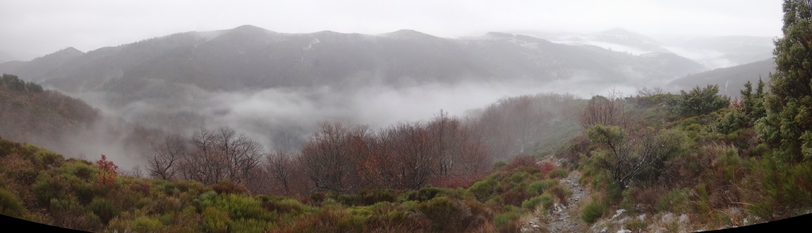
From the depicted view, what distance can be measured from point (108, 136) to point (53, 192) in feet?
45.7

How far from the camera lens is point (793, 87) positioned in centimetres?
395

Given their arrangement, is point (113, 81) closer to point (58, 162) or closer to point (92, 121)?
point (92, 121)

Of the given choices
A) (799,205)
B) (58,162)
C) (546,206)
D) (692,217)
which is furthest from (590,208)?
(58,162)

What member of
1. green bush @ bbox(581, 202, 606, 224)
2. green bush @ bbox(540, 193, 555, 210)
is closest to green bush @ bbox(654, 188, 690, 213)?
green bush @ bbox(581, 202, 606, 224)

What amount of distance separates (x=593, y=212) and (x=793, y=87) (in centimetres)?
353

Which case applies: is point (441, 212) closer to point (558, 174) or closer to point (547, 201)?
point (547, 201)

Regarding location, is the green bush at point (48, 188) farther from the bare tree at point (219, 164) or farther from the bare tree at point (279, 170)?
the bare tree at point (279, 170)

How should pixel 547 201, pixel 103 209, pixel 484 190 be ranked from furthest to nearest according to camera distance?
pixel 484 190, pixel 547 201, pixel 103 209

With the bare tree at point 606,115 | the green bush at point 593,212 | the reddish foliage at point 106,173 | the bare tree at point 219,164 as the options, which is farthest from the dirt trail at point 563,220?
the bare tree at point 219,164

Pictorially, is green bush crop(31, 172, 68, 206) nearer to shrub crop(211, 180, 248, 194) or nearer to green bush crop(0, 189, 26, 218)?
green bush crop(0, 189, 26, 218)

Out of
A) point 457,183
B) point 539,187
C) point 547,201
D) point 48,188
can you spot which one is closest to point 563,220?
point 547,201

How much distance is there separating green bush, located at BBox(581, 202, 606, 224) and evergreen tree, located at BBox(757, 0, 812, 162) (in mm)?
2766

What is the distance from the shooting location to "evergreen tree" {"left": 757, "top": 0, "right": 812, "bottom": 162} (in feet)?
12.0

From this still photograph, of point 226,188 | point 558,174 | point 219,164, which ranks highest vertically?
point 226,188
